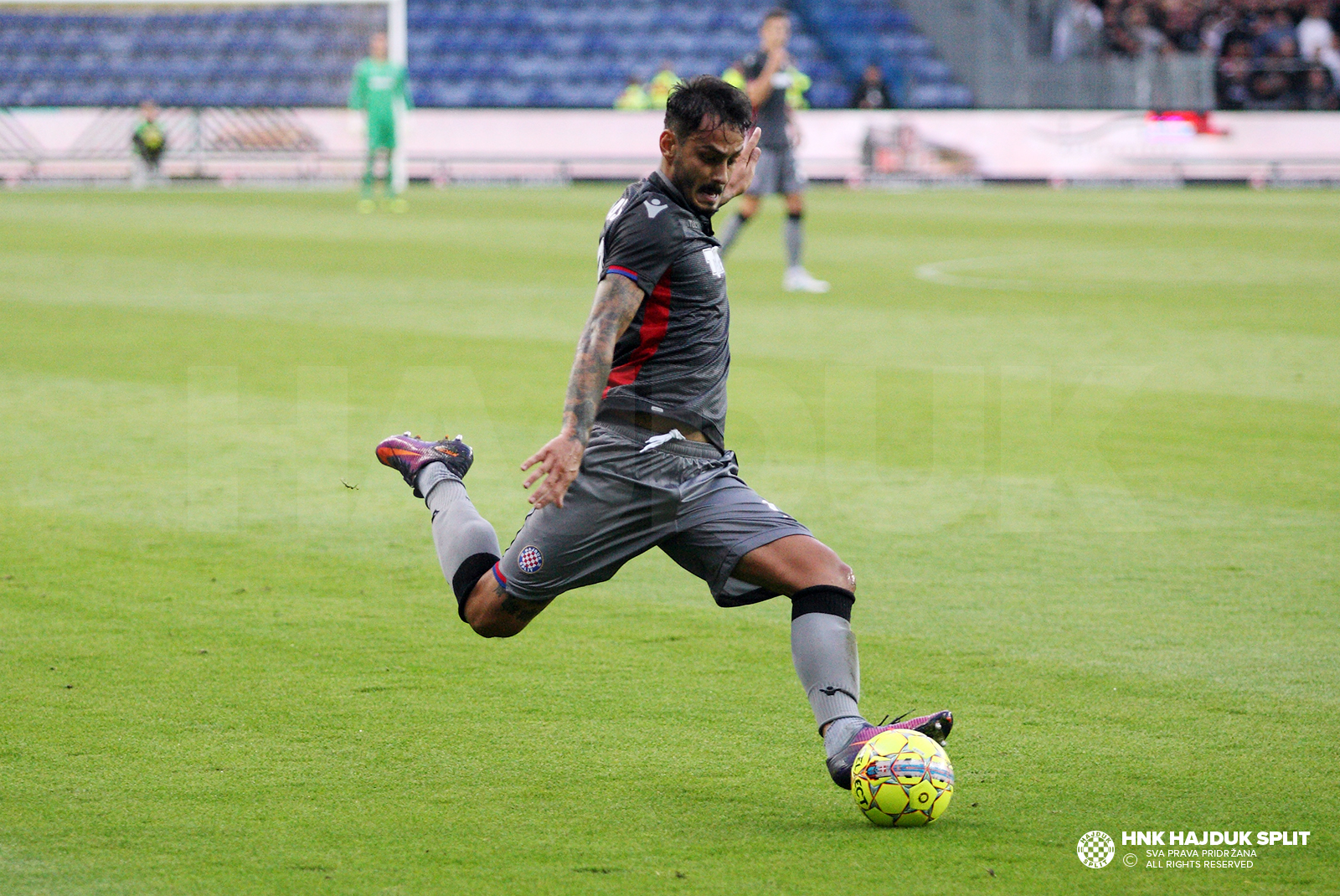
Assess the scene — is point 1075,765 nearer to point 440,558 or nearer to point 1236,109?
point 440,558

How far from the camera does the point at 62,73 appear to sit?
124ft

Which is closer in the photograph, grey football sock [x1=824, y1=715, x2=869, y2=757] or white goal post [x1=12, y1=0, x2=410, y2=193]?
grey football sock [x1=824, y1=715, x2=869, y2=757]

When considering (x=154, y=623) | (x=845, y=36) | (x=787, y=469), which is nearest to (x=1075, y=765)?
(x=154, y=623)

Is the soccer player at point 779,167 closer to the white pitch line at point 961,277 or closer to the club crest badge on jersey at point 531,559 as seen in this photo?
the white pitch line at point 961,277

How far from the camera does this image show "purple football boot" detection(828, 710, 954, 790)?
4.00 meters

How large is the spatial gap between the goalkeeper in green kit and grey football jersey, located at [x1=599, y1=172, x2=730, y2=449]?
23825 mm

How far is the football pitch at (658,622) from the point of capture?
3.83 metres

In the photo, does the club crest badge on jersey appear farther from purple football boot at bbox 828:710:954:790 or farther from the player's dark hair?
the player's dark hair

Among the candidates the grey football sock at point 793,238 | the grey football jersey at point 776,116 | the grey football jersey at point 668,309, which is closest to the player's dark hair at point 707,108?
the grey football jersey at point 668,309

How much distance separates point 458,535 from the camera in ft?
15.8

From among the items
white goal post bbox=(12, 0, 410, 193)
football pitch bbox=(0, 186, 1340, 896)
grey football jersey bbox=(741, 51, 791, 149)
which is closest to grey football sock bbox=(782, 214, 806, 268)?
grey football jersey bbox=(741, 51, 791, 149)

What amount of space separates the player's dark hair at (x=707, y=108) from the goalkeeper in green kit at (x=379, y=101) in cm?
2392

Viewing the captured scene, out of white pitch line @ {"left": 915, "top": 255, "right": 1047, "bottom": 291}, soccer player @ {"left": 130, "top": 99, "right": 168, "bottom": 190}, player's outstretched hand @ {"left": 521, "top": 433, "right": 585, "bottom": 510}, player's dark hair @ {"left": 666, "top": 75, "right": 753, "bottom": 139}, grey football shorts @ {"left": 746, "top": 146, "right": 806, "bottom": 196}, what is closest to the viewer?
player's outstretched hand @ {"left": 521, "top": 433, "right": 585, "bottom": 510}

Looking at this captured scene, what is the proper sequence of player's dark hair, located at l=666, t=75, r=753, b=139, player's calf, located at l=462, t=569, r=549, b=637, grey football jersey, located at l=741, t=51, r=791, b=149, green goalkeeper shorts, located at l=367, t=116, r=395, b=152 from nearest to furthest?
1. player's dark hair, located at l=666, t=75, r=753, b=139
2. player's calf, located at l=462, t=569, r=549, b=637
3. grey football jersey, located at l=741, t=51, r=791, b=149
4. green goalkeeper shorts, located at l=367, t=116, r=395, b=152
